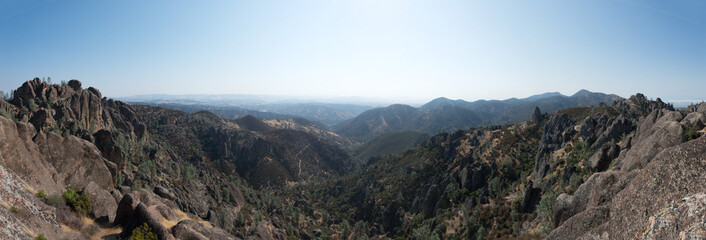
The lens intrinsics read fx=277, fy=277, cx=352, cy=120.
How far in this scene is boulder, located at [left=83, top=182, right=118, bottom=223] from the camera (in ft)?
99.3

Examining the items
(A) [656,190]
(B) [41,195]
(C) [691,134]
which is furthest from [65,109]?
(C) [691,134]

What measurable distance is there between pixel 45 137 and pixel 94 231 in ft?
67.6

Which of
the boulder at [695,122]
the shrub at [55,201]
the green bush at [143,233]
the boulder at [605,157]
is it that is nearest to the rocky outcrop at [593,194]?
the boulder at [695,122]

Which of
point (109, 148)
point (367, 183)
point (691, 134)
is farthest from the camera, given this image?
point (367, 183)

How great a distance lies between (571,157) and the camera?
232 ft

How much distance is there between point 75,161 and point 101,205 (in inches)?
512

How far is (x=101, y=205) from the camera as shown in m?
31.1

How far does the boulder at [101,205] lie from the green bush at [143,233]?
24.3ft

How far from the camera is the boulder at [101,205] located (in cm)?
3025

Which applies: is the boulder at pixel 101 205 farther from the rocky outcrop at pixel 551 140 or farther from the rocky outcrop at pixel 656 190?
the rocky outcrop at pixel 551 140

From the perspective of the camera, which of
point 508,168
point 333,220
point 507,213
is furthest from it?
point 333,220

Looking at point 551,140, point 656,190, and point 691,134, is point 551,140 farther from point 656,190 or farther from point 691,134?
point 656,190

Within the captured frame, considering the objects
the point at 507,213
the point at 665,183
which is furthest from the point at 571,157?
the point at 665,183

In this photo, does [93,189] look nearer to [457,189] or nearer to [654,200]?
[654,200]
